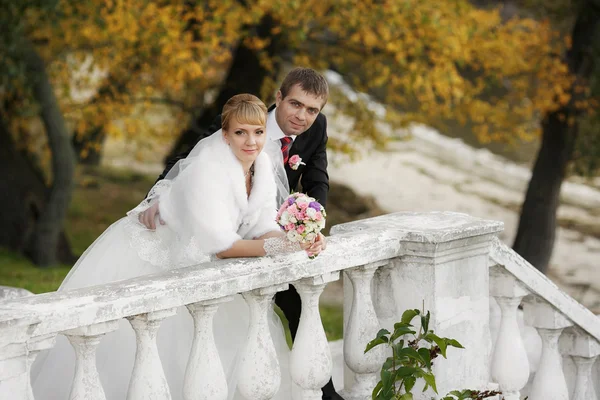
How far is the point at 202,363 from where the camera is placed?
2.62 m

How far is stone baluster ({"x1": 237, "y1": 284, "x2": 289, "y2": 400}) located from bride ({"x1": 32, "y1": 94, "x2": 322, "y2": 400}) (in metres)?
0.17

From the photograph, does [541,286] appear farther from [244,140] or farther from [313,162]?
[244,140]

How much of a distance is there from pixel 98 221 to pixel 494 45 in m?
7.21

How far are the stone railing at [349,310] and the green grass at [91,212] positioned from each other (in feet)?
15.8

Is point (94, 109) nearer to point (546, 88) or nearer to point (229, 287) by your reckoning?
point (546, 88)

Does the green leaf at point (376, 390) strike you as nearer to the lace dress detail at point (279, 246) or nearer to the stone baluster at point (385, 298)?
the stone baluster at point (385, 298)

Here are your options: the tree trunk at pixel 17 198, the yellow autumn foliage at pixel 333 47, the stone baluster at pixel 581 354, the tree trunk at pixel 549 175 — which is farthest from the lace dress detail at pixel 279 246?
the tree trunk at pixel 17 198

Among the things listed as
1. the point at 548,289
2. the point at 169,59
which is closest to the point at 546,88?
the point at 169,59

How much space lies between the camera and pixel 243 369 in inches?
109

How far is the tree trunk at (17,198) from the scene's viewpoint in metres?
11.2

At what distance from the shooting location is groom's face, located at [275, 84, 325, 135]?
3652 mm

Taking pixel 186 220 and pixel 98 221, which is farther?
pixel 98 221

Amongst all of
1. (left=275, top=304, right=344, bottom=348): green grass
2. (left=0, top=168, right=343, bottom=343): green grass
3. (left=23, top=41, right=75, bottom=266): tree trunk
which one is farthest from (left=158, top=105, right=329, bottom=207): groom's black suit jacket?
(left=23, top=41, right=75, bottom=266): tree trunk

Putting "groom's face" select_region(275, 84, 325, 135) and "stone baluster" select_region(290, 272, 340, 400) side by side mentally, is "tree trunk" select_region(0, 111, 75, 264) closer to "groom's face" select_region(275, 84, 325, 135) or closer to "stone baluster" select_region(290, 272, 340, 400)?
"groom's face" select_region(275, 84, 325, 135)
